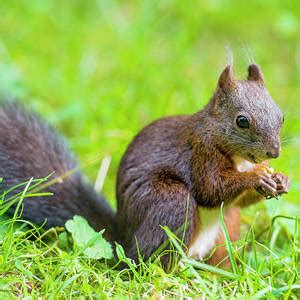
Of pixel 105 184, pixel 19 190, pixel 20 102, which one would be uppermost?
pixel 20 102

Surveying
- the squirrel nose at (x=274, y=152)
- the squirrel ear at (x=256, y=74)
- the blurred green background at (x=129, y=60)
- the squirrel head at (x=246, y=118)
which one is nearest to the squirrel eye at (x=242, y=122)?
the squirrel head at (x=246, y=118)

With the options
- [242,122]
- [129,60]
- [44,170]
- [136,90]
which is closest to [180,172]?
[242,122]

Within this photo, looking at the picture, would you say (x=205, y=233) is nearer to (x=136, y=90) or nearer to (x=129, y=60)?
(x=136, y=90)

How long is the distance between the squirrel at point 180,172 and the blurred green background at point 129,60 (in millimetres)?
518

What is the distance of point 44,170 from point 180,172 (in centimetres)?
60

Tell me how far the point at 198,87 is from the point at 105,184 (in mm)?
1252

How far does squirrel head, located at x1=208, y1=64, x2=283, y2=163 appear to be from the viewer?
2814mm

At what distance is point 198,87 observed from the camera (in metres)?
4.90

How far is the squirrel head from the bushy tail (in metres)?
0.66

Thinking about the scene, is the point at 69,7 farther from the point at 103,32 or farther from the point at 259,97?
the point at 259,97

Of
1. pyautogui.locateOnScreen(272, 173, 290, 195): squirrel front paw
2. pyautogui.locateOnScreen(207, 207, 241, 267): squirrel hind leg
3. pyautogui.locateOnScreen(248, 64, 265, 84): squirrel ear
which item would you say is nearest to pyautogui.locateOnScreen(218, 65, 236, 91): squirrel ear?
pyautogui.locateOnScreen(248, 64, 265, 84): squirrel ear

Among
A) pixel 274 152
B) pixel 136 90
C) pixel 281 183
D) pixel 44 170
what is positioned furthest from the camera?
pixel 136 90

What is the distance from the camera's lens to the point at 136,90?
4.70 metres

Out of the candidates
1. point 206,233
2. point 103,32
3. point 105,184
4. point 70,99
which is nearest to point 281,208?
point 206,233
